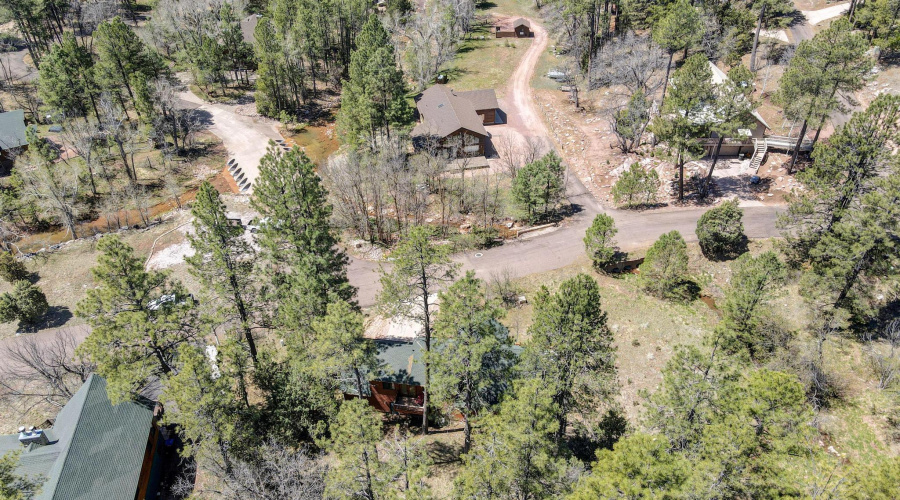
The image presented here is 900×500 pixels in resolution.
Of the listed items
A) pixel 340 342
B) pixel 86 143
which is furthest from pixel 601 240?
pixel 86 143

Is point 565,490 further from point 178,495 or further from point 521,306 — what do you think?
point 178,495

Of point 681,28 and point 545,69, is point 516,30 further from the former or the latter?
point 681,28

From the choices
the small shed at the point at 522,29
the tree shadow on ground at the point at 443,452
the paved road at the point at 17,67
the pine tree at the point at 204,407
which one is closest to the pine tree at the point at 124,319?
the pine tree at the point at 204,407

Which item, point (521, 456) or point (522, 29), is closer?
point (521, 456)

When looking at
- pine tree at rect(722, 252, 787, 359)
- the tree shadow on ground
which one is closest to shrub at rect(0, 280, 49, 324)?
the tree shadow on ground

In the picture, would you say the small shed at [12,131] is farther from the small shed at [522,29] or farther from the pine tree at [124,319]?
the small shed at [522,29]

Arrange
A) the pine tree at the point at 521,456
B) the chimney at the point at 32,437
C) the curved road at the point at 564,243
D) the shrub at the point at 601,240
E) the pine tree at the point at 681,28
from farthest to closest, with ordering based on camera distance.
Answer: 1. the pine tree at the point at 681,28
2. the curved road at the point at 564,243
3. the shrub at the point at 601,240
4. the chimney at the point at 32,437
5. the pine tree at the point at 521,456

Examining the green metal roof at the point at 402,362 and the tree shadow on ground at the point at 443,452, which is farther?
the green metal roof at the point at 402,362

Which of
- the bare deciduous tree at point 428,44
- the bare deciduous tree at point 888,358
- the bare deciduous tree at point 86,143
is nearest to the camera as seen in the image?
the bare deciduous tree at point 888,358
